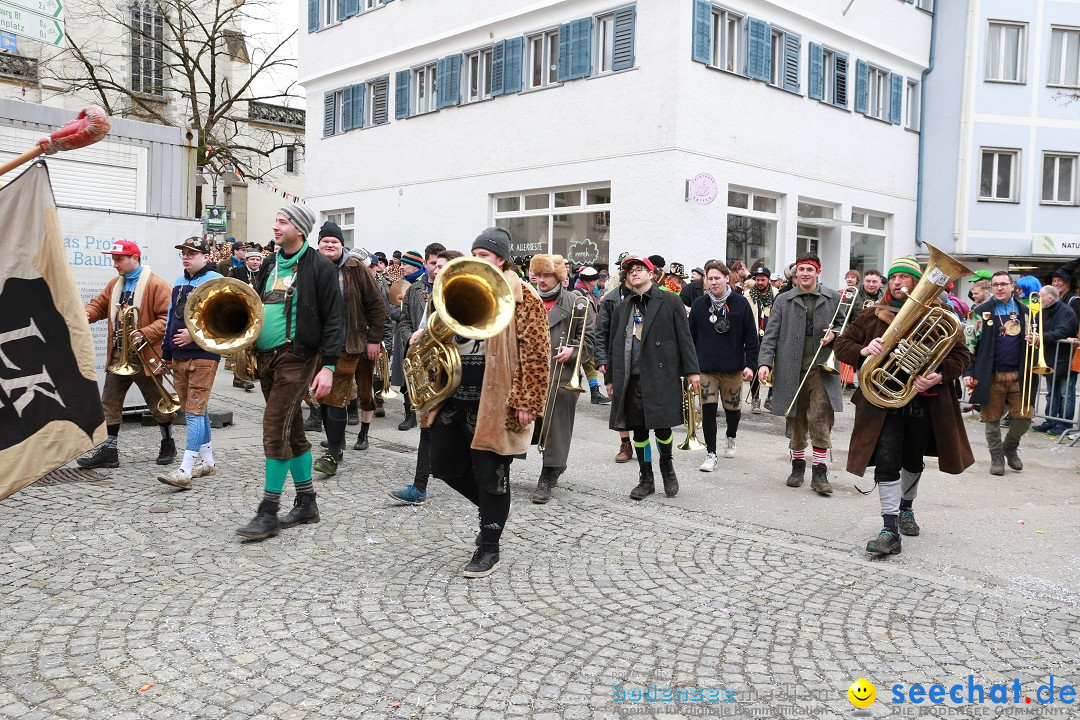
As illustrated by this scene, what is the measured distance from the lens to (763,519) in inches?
260

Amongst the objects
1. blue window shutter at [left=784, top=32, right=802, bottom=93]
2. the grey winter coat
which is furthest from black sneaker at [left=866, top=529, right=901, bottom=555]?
blue window shutter at [left=784, top=32, right=802, bottom=93]

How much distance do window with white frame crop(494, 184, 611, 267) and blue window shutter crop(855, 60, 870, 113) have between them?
23.7ft

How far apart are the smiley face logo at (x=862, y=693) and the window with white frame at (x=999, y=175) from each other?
24.1 m

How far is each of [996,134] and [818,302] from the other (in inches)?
805

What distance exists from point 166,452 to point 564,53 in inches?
565

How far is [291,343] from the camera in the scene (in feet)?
18.8

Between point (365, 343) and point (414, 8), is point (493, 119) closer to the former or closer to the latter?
point (414, 8)

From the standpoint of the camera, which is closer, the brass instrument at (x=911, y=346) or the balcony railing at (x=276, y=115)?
the brass instrument at (x=911, y=346)

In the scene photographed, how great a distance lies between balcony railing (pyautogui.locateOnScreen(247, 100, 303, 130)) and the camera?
46656 millimetres

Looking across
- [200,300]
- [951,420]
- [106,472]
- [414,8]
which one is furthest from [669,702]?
[414,8]

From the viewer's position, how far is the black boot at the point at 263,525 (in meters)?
5.60

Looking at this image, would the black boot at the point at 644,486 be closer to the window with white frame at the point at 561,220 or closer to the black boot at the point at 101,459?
the black boot at the point at 101,459

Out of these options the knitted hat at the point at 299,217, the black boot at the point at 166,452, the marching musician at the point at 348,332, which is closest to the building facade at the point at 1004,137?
the marching musician at the point at 348,332

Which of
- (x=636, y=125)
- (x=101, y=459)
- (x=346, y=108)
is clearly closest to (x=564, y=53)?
(x=636, y=125)
